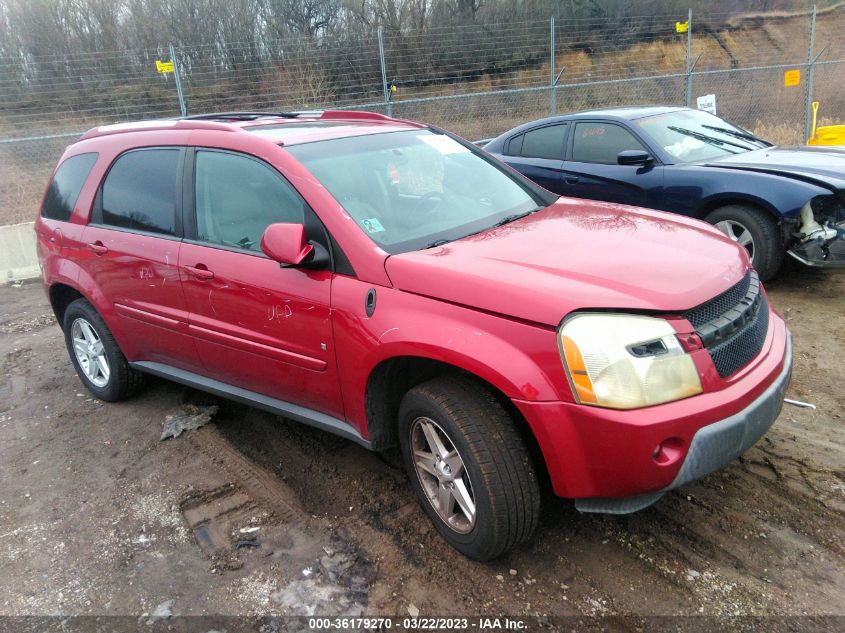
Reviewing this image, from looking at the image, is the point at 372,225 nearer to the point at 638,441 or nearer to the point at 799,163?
the point at 638,441

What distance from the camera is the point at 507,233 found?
2998 mm

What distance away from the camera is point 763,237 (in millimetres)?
5410

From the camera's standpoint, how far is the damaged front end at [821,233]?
518cm

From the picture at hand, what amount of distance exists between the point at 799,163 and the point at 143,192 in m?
5.31

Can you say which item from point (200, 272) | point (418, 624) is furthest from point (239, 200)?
point (418, 624)

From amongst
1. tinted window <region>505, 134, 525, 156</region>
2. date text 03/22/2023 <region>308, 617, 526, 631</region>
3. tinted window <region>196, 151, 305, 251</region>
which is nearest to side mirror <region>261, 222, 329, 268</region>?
tinted window <region>196, 151, 305, 251</region>

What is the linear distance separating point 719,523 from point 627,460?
3.00ft

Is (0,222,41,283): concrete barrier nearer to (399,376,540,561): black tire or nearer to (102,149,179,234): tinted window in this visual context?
(102,149,179,234): tinted window

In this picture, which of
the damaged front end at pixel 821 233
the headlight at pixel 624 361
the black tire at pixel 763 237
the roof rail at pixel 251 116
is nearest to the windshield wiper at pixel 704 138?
the black tire at pixel 763 237

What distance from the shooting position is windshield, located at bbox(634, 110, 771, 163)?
617 centimetres

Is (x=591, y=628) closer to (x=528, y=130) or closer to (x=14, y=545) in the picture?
(x=14, y=545)

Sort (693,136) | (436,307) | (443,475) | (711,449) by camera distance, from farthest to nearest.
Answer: (693,136), (443,475), (436,307), (711,449)

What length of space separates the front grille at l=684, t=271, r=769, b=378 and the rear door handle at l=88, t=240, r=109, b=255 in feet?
11.1

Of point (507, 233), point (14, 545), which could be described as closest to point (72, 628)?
point (14, 545)
